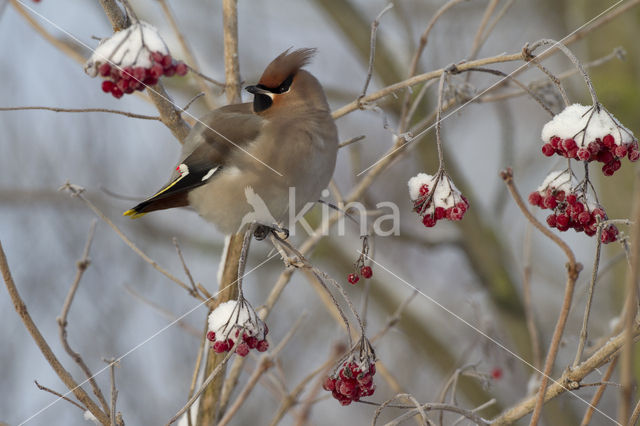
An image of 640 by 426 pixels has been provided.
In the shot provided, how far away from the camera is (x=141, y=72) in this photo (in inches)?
63.4

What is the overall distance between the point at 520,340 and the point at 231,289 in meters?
2.61

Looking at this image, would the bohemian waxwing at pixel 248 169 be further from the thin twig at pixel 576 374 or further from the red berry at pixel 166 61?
the thin twig at pixel 576 374

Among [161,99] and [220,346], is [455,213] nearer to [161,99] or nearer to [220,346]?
[220,346]

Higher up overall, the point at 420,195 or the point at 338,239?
the point at 338,239

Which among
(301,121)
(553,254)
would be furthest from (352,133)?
(301,121)

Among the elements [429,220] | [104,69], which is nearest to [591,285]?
[429,220]

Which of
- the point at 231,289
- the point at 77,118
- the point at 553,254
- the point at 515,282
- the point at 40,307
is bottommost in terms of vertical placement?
the point at 231,289

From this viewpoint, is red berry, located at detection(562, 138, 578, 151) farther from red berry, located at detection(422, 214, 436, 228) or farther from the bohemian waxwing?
the bohemian waxwing

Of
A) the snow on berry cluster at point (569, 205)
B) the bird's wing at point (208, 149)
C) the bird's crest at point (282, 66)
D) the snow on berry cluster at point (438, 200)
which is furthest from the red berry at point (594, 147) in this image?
the bird's crest at point (282, 66)

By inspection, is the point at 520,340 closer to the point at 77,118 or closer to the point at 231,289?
the point at 231,289

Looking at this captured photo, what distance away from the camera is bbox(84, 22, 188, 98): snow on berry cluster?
5.29 ft

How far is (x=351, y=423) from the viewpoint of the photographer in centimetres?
773

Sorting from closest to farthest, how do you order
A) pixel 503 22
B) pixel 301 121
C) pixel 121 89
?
1. pixel 121 89
2. pixel 301 121
3. pixel 503 22

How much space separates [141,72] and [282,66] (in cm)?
113
